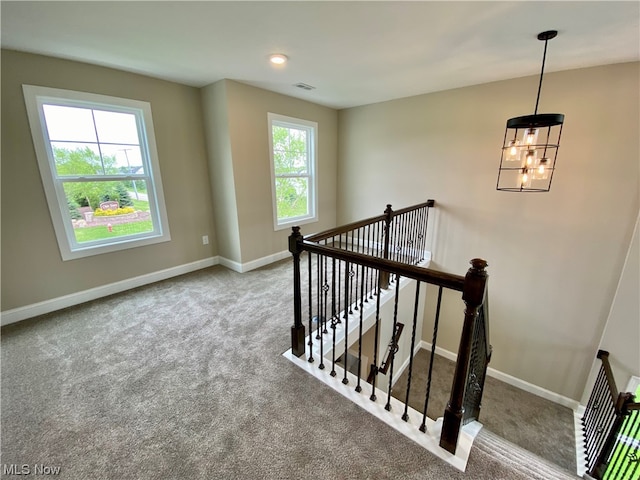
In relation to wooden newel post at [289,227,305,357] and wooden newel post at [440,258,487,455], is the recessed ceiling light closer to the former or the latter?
wooden newel post at [289,227,305,357]

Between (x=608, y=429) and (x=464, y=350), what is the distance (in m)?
2.53

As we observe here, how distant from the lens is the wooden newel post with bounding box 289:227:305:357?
1.77m

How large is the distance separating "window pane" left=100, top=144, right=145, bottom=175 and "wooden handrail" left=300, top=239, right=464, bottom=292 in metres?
2.59

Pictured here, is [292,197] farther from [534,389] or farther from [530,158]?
[534,389]

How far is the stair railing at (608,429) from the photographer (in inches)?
85.2

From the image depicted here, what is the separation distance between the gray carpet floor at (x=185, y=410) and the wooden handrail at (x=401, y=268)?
91cm

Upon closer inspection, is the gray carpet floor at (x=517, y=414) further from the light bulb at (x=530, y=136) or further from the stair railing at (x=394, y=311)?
the light bulb at (x=530, y=136)

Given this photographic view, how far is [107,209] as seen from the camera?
2.96 metres

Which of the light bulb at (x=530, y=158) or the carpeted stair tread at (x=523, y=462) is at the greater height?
the light bulb at (x=530, y=158)

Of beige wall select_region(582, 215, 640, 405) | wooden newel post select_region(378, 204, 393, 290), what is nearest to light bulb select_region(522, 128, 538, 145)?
wooden newel post select_region(378, 204, 393, 290)

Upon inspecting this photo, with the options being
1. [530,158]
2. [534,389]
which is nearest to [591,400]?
[534,389]

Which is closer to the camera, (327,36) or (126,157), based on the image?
(327,36)

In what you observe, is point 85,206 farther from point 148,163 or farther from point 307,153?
point 307,153

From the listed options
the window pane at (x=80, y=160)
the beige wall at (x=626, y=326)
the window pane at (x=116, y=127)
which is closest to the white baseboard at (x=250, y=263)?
the window pane at (x=80, y=160)
